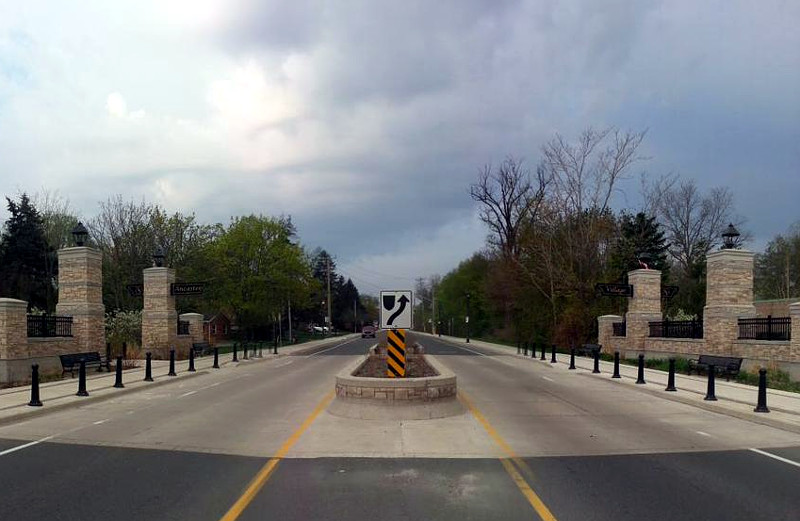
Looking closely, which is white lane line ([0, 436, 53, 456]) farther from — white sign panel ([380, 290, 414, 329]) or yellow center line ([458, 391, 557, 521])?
yellow center line ([458, 391, 557, 521])

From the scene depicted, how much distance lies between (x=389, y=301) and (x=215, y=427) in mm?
4223

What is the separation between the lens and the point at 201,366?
29.3m

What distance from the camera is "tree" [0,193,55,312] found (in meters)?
50.4

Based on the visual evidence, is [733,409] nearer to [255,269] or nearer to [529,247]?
[529,247]

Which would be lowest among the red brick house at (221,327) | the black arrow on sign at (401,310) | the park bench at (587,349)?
the red brick house at (221,327)

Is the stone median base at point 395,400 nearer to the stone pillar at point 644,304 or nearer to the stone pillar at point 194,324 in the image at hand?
the stone pillar at point 644,304

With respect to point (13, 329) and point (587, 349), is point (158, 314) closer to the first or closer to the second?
point (13, 329)

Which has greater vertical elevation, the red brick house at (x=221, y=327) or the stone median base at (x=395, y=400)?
the stone median base at (x=395, y=400)

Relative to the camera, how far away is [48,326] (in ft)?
77.8

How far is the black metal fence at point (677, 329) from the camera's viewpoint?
2811 cm

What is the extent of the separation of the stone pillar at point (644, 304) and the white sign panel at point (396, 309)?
22.2 m

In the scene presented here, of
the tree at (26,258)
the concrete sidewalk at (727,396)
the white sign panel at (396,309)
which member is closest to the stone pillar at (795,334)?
the concrete sidewalk at (727,396)

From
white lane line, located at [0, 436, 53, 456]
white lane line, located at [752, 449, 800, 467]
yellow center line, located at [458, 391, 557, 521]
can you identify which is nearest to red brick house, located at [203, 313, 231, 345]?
white lane line, located at [0, 436, 53, 456]

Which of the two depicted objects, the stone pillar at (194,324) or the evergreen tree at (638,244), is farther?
the evergreen tree at (638,244)
